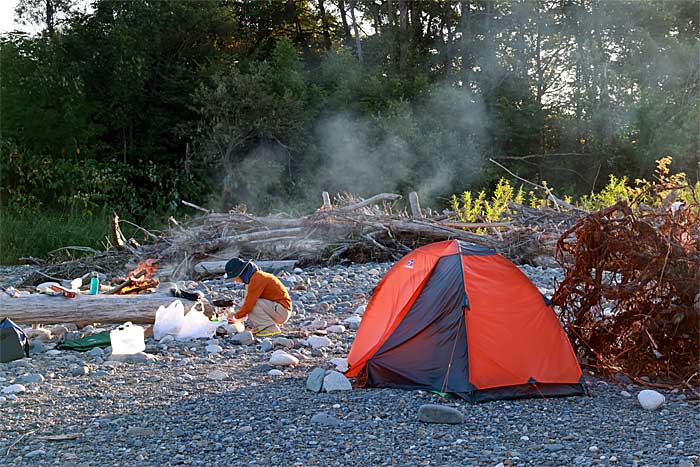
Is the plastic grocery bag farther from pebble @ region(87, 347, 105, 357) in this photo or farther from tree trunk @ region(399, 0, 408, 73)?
tree trunk @ region(399, 0, 408, 73)

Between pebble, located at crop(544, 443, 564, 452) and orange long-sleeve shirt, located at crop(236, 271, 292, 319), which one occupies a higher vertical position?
orange long-sleeve shirt, located at crop(236, 271, 292, 319)

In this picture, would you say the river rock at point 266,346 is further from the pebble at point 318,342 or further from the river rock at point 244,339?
the pebble at point 318,342

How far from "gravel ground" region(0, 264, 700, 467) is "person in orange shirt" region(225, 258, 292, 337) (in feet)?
3.86

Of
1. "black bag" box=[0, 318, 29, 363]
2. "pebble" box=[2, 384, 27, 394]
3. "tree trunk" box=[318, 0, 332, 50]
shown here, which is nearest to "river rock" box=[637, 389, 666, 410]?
"pebble" box=[2, 384, 27, 394]

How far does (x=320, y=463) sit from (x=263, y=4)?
63.7ft

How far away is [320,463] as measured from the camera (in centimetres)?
390

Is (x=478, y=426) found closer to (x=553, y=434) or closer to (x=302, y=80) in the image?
(x=553, y=434)

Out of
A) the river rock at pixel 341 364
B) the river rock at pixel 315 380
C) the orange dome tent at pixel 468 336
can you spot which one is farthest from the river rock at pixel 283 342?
the river rock at pixel 315 380

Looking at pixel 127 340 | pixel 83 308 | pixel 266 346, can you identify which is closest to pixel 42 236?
pixel 83 308

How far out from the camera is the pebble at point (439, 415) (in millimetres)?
4441

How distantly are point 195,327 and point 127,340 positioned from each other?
724 millimetres

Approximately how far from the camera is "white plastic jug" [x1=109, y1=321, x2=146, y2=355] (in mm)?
6338

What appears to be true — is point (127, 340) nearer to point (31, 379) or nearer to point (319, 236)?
point (31, 379)

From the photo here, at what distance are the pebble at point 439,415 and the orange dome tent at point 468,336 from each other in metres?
0.43
